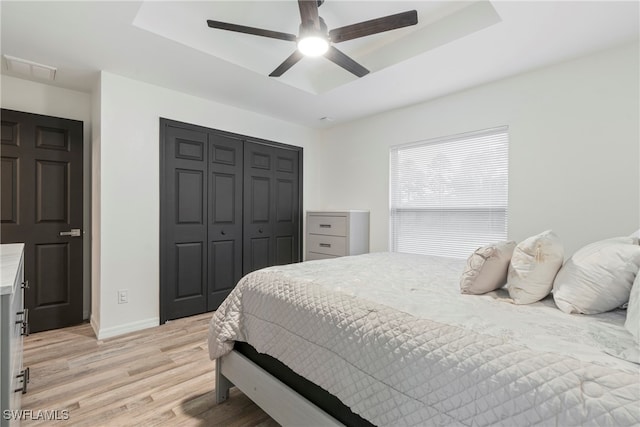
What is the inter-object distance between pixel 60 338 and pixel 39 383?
0.82 m

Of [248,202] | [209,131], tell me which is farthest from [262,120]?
[248,202]

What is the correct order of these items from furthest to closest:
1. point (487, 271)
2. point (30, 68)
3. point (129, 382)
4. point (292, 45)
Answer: point (292, 45)
point (30, 68)
point (129, 382)
point (487, 271)

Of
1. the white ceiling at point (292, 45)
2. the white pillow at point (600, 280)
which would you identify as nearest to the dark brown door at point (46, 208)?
the white ceiling at point (292, 45)

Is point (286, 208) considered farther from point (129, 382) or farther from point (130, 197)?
point (129, 382)

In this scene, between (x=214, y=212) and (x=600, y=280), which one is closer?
(x=600, y=280)

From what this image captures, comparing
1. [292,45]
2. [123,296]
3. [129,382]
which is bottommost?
[129,382]

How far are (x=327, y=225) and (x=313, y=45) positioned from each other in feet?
Answer: 7.49

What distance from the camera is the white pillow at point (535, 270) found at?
122 cm

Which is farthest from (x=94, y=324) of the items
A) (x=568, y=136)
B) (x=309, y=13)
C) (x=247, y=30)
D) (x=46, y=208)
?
(x=568, y=136)

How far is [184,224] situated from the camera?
3.14 meters

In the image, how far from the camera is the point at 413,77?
8.85ft

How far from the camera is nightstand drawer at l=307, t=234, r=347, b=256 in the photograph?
3588mm

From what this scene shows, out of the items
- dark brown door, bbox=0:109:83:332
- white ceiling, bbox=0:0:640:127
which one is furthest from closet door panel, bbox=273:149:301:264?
dark brown door, bbox=0:109:83:332

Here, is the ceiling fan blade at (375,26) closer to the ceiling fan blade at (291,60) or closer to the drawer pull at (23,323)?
the ceiling fan blade at (291,60)
